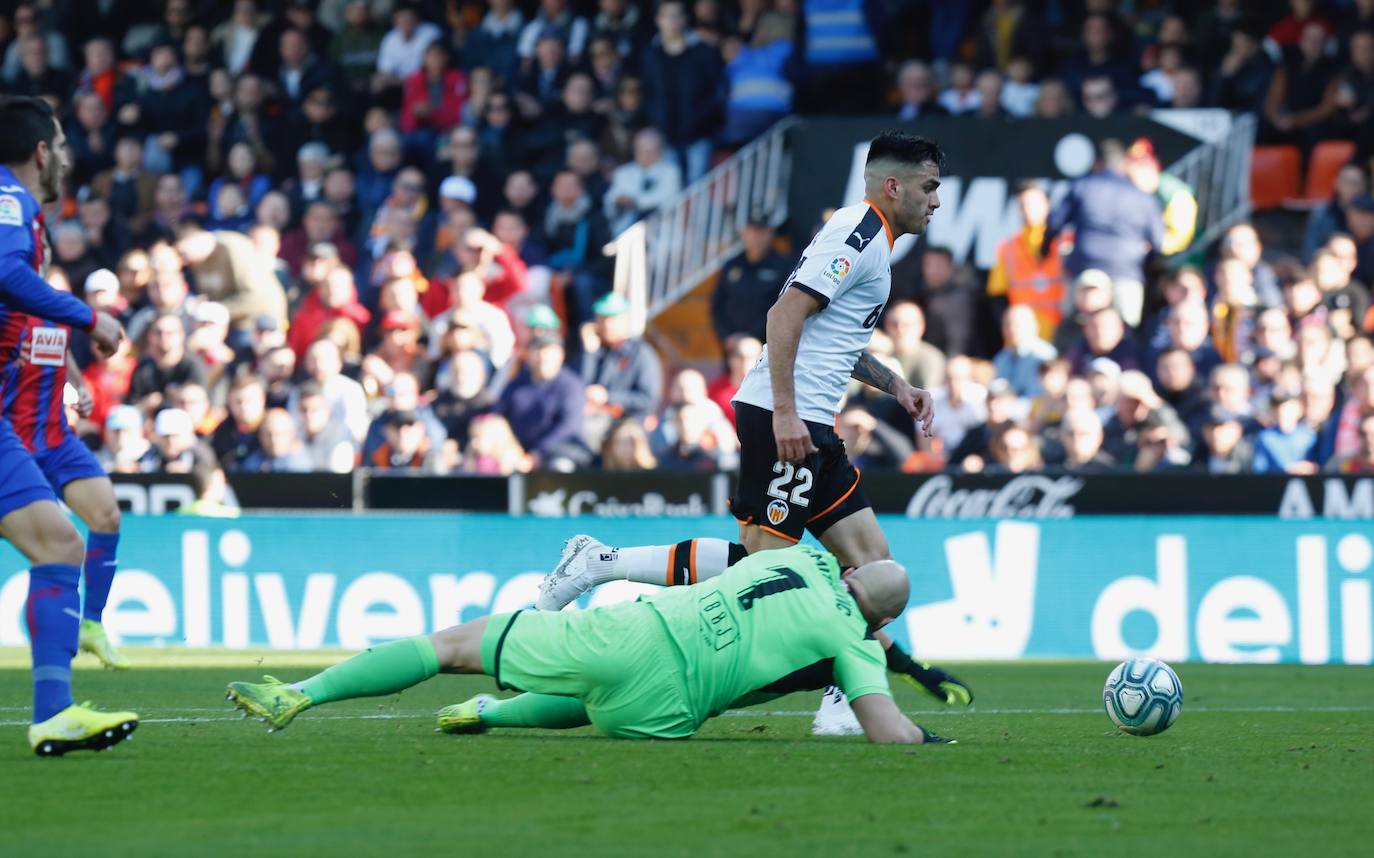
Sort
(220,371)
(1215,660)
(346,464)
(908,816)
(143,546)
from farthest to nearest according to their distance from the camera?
(220,371), (346,464), (143,546), (1215,660), (908,816)

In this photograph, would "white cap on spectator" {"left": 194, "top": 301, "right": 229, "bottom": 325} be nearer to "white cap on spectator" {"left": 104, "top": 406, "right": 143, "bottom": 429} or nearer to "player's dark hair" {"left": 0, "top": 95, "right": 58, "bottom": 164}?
"white cap on spectator" {"left": 104, "top": 406, "right": 143, "bottom": 429}

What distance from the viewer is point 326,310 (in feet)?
62.5

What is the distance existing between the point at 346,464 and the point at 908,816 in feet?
37.9

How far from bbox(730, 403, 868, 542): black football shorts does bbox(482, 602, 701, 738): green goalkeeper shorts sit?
108 cm

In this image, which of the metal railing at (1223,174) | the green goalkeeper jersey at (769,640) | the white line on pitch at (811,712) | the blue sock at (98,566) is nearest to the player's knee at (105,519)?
the blue sock at (98,566)

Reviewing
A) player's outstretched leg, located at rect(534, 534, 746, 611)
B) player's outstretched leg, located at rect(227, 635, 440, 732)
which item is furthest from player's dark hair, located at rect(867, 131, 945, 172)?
player's outstretched leg, located at rect(227, 635, 440, 732)

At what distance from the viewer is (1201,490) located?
48.3 feet

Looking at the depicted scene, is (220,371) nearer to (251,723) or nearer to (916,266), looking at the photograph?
(916,266)

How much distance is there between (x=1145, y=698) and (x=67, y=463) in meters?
4.52

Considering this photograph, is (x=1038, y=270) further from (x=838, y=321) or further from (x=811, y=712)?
(x=838, y=321)

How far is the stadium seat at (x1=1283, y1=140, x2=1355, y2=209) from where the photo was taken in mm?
18234

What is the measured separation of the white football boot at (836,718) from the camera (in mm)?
8203

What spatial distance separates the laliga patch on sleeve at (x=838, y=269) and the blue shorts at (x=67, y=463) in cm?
320

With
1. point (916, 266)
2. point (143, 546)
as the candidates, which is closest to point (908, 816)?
point (143, 546)
